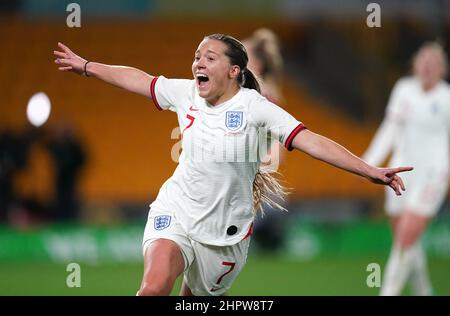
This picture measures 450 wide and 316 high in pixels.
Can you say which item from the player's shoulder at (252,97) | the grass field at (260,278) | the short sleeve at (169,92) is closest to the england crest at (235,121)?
the player's shoulder at (252,97)

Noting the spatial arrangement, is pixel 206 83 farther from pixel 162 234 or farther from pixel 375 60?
pixel 375 60

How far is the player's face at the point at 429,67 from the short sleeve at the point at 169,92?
3.88m

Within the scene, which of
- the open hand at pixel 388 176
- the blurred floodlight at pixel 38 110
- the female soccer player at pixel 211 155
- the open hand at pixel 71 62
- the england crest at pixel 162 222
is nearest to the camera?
the open hand at pixel 388 176

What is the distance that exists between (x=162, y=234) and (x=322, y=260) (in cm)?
827

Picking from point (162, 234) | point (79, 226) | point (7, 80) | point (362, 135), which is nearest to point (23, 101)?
point (7, 80)

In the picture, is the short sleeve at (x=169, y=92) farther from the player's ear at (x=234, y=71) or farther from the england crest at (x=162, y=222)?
the england crest at (x=162, y=222)

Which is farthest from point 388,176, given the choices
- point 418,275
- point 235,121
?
point 418,275

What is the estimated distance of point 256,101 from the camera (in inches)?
244

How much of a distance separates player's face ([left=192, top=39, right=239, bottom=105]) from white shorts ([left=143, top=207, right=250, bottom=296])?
863 millimetres

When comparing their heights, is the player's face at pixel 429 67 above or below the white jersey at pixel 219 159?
above

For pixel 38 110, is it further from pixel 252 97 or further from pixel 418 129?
pixel 252 97

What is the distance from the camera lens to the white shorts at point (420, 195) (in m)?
9.37

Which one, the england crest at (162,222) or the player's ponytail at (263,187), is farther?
the player's ponytail at (263,187)

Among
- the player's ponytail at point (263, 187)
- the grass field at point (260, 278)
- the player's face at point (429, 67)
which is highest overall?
the player's face at point (429, 67)
